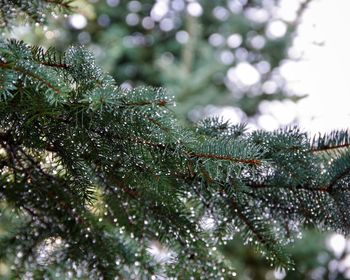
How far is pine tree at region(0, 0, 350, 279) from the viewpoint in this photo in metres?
0.69

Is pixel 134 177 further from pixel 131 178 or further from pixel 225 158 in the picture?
pixel 225 158

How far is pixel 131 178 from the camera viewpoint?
2.72 ft

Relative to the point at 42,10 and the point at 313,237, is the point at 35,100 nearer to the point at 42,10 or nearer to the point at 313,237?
the point at 42,10

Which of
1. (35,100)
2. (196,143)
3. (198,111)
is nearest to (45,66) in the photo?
(35,100)

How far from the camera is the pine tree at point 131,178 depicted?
2.28 ft

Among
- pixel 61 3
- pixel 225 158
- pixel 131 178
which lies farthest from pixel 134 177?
pixel 61 3

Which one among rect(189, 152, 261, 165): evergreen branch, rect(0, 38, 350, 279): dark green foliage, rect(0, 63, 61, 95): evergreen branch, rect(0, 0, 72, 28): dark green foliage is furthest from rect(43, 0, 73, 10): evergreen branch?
rect(189, 152, 261, 165): evergreen branch

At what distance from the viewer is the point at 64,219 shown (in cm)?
84

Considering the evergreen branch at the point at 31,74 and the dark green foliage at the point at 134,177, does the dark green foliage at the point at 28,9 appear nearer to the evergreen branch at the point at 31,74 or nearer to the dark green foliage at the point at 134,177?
the dark green foliage at the point at 134,177

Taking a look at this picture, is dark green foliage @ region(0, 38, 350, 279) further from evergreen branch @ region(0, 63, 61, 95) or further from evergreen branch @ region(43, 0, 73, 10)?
evergreen branch @ region(43, 0, 73, 10)

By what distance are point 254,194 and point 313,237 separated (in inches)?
123

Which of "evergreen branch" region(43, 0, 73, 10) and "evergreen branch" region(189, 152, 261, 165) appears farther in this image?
"evergreen branch" region(43, 0, 73, 10)

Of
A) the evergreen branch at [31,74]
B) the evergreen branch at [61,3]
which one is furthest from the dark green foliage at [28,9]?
the evergreen branch at [31,74]

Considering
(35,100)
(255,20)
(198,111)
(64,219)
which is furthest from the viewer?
(255,20)
